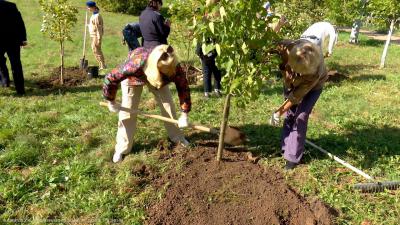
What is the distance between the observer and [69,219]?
324 centimetres

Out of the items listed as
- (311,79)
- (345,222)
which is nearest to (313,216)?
(345,222)

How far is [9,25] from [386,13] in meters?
9.00

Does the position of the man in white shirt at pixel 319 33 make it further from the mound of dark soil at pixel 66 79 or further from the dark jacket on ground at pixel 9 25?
the dark jacket on ground at pixel 9 25

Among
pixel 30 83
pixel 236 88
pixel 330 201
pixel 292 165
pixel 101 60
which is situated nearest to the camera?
pixel 236 88

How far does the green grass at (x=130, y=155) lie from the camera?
344 cm

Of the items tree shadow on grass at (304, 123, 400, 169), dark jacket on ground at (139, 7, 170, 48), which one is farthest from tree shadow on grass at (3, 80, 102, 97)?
tree shadow on grass at (304, 123, 400, 169)

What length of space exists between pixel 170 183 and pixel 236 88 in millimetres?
1263

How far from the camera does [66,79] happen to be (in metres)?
7.73

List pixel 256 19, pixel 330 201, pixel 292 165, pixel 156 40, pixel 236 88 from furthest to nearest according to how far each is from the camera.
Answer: pixel 156 40, pixel 292 165, pixel 330 201, pixel 236 88, pixel 256 19

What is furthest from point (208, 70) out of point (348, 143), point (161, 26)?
point (348, 143)

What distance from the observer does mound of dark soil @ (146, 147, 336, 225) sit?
128 inches

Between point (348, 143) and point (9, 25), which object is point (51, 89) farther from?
point (348, 143)

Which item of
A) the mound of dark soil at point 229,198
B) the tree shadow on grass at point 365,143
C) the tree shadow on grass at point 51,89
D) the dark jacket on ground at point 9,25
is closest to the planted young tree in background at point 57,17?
the tree shadow on grass at point 51,89

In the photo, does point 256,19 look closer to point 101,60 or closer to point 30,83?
point 30,83
